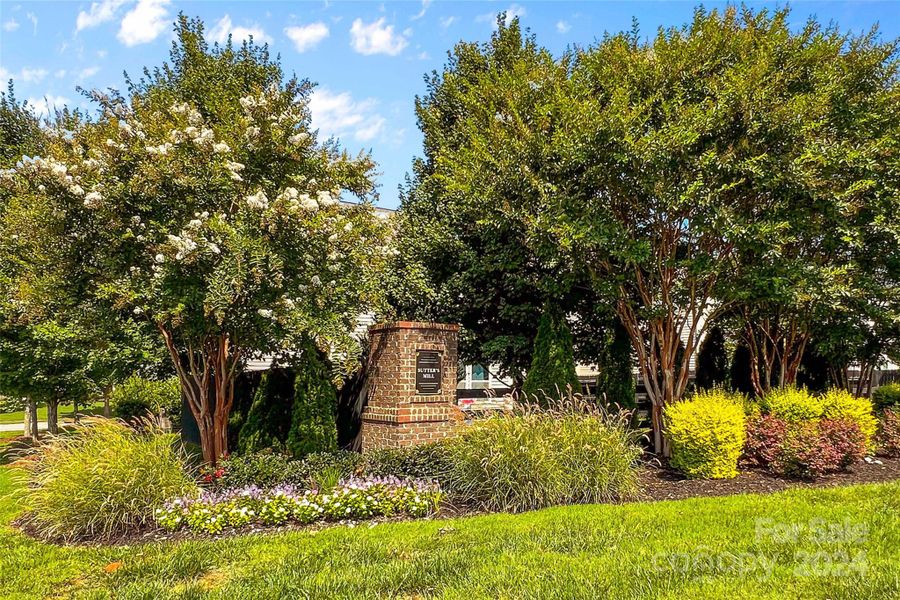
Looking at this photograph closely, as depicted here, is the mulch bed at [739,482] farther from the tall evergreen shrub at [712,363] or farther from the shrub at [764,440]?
the tall evergreen shrub at [712,363]

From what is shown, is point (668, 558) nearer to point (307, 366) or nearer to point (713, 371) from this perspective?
point (307, 366)

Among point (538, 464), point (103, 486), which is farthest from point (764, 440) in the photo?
point (103, 486)

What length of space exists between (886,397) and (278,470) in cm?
1272

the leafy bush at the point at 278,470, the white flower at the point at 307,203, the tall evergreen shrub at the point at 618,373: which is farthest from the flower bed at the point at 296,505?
the tall evergreen shrub at the point at 618,373

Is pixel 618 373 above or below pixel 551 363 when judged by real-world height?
below

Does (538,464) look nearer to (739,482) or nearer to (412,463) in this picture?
(412,463)

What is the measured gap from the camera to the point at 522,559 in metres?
4.38

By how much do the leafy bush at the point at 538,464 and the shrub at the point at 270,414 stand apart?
3.66 meters

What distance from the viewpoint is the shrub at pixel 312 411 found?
28.6 feet

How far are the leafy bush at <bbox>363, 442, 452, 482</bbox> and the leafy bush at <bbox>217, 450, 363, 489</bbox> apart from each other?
0.20 meters

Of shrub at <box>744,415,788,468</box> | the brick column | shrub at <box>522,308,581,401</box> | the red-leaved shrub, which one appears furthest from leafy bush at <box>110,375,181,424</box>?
the red-leaved shrub

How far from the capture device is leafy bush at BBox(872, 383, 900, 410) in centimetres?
1265

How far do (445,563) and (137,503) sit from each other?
332cm

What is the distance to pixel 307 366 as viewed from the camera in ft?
29.3
